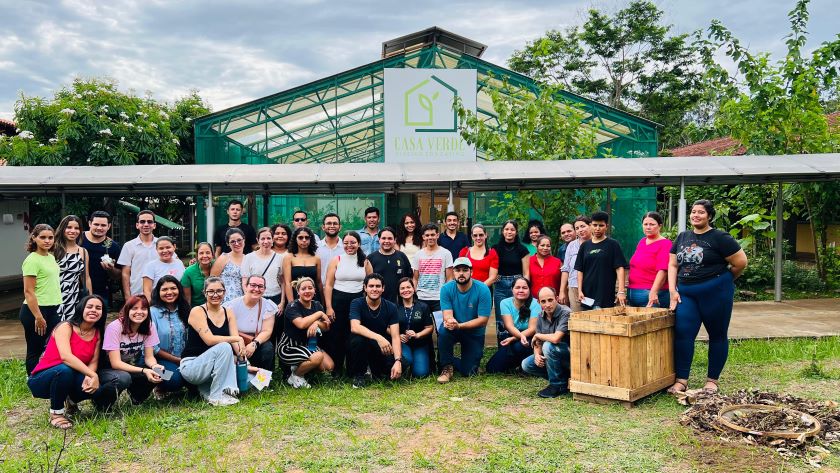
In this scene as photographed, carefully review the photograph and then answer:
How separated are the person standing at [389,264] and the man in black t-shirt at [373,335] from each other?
1.32 feet

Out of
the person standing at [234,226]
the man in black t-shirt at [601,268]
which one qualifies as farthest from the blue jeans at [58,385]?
the man in black t-shirt at [601,268]

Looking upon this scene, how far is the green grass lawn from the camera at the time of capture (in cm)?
411

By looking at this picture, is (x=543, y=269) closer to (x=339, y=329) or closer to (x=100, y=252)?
(x=339, y=329)

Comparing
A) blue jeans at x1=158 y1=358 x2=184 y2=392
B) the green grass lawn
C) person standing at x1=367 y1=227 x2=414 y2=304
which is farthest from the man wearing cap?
blue jeans at x1=158 y1=358 x2=184 y2=392

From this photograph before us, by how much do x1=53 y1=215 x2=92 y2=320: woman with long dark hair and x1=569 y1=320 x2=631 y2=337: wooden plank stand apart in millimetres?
4589

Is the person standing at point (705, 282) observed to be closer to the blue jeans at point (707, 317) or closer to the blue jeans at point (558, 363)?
the blue jeans at point (707, 317)

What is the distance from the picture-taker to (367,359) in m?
6.16

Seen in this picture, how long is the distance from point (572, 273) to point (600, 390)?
5.97ft

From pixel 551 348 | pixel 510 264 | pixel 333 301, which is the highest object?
pixel 510 264

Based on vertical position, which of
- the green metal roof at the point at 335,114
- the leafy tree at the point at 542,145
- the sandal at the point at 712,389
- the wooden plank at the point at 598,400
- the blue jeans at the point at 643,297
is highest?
the green metal roof at the point at 335,114

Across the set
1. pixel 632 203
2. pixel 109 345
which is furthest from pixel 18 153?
pixel 632 203

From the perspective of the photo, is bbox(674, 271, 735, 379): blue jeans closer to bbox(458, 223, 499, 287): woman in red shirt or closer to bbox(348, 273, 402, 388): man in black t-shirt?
bbox(458, 223, 499, 287): woman in red shirt

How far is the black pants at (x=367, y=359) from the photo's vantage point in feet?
20.0

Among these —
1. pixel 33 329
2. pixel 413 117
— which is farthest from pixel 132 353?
pixel 413 117
